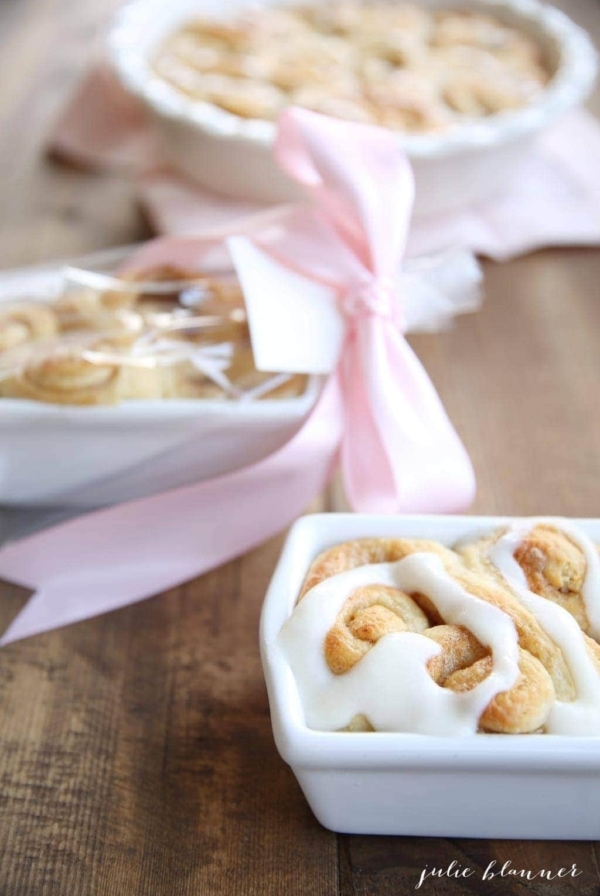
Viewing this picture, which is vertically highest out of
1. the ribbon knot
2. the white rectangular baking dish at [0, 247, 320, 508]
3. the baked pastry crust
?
the ribbon knot

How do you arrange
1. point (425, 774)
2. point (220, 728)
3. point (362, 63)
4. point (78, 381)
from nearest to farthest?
1. point (425, 774)
2. point (220, 728)
3. point (78, 381)
4. point (362, 63)

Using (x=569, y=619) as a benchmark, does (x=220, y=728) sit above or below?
below

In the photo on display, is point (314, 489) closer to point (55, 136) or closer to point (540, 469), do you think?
point (540, 469)

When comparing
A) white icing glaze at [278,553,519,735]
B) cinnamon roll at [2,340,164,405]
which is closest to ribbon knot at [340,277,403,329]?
cinnamon roll at [2,340,164,405]

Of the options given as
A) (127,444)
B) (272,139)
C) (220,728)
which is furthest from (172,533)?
(272,139)

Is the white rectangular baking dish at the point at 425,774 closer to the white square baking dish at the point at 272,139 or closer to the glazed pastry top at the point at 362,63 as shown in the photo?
the white square baking dish at the point at 272,139

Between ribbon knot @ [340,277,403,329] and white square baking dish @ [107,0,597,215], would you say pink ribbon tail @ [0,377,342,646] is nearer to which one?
ribbon knot @ [340,277,403,329]

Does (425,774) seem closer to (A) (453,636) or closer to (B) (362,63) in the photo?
(A) (453,636)
